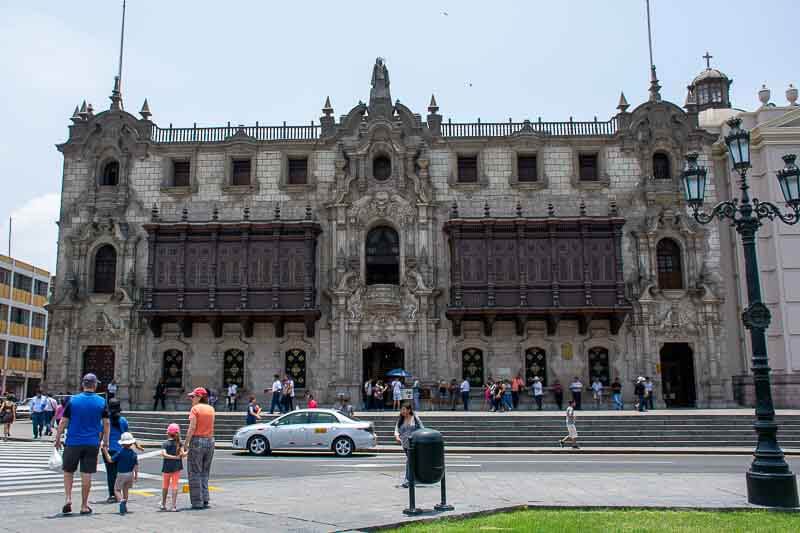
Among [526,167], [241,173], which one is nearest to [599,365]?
[526,167]

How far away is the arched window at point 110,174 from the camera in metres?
37.3

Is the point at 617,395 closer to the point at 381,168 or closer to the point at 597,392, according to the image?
the point at 597,392

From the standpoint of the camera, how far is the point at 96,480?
14.6 metres

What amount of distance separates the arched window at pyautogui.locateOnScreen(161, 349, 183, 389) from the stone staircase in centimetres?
835

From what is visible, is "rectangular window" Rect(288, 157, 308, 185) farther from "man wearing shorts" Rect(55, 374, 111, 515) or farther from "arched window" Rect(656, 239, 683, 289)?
"man wearing shorts" Rect(55, 374, 111, 515)

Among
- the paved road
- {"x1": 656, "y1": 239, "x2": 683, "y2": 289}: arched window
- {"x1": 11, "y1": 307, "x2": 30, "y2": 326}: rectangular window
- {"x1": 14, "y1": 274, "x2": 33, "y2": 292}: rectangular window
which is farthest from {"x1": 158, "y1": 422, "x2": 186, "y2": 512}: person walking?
{"x1": 14, "y1": 274, "x2": 33, "y2": 292}: rectangular window

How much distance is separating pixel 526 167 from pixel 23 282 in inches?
1990

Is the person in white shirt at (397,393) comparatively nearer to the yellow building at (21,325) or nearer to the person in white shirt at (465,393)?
the person in white shirt at (465,393)

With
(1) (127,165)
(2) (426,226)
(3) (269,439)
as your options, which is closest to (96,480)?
(3) (269,439)

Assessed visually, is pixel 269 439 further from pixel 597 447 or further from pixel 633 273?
pixel 633 273

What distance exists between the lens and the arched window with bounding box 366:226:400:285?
3547 centimetres

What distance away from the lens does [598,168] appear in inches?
1443

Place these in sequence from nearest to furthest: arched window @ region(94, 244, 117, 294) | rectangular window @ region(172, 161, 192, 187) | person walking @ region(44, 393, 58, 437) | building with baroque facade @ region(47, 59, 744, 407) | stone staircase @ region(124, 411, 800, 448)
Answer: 1. stone staircase @ region(124, 411, 800, 448)
2. person walking @ region(44, 393, 58, 437)
3. building with baroque facade @ region(47, 59, 744, 407)
4. arched window @ region(94, 244, 117, 294)
5. rectangular window @ region(172, 161, 192, 187)

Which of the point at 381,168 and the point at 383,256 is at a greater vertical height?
the point at 381,168
